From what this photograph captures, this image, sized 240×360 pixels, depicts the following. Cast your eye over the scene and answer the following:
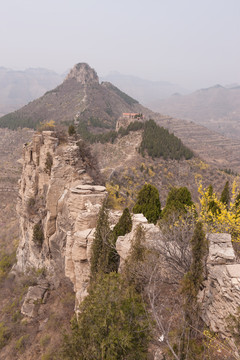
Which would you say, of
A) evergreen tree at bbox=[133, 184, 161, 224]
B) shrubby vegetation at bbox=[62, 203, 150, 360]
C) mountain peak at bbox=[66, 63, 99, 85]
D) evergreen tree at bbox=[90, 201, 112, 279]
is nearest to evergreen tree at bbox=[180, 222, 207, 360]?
shrubby vegetation at bbox=[62, 203, 150, 360]

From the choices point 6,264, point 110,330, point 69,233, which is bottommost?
point 6,264

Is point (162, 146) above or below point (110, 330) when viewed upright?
below

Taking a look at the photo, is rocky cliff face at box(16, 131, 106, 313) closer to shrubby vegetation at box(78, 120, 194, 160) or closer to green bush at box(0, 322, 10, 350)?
green bush at box(0, 322, 10, 350)

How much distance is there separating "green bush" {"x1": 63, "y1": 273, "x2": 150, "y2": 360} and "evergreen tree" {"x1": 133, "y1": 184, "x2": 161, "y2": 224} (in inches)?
377

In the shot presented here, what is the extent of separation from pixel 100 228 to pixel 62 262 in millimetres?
8795

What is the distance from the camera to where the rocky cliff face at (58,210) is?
13858 mm

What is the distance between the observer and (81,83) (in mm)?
132000

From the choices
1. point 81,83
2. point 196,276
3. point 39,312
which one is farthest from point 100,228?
point 81,83

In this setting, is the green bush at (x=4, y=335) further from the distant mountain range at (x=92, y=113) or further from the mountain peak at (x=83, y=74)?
the mountain peak at (x=83, y=74)

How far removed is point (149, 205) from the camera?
56.2 feet

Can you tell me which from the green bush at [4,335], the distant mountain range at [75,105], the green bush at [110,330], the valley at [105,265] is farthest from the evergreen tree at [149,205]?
the distant mountain range at [75,105]

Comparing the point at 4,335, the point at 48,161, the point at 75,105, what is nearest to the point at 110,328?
the point at 4,335

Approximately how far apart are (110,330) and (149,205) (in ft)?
36.1

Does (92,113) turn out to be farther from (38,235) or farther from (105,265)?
(105,265)
